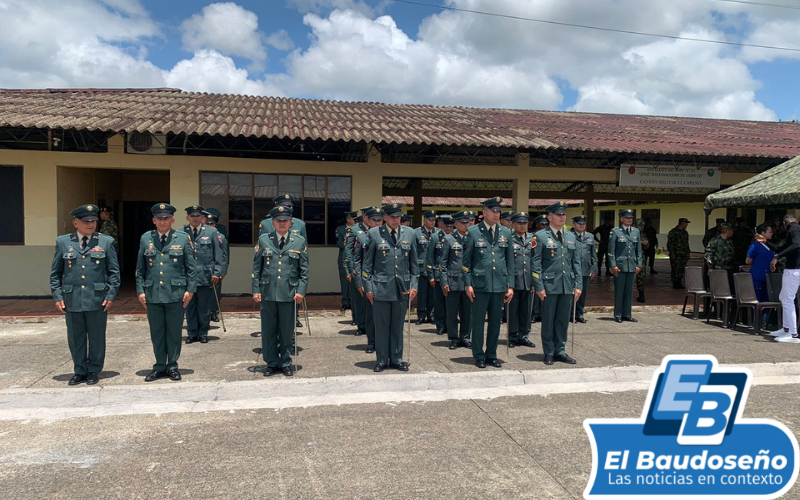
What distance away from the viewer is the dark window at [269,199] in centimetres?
1112

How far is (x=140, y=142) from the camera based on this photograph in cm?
1056

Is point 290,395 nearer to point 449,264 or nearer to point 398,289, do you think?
point 398,289

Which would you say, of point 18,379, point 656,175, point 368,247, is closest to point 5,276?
point 18,379

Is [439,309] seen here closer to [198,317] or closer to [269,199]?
[198,317]

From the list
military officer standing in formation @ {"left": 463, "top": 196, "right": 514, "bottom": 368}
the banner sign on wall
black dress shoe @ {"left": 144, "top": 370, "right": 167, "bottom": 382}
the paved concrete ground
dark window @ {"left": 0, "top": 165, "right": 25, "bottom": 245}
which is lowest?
the paved concrete ground

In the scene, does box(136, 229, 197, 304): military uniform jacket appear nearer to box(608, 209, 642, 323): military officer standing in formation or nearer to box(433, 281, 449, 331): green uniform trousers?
box(433, 281, 449, 331): green uniform trousers

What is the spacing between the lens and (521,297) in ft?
25.3

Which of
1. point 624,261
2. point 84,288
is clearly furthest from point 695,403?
point 624,261

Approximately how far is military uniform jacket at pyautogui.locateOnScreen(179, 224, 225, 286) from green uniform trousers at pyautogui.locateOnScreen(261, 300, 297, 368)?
2333mm

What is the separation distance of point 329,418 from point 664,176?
1075 cm

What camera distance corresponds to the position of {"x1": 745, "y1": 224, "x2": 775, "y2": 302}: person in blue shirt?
29.0 feet

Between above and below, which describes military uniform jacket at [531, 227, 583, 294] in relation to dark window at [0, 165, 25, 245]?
below

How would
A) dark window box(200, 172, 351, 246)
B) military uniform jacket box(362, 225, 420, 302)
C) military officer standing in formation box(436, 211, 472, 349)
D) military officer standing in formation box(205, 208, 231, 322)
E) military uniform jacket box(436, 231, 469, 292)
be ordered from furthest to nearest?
dark window box(200, 172, 351, 246) < military officer standing in formation box(205, 208, 231, 322) < military officer standing in formation box(436, 211, 472, 349) < military uniform jacket box(436, 231, 469, 292) < military uniform jacket box(362, 225, 420, 302)

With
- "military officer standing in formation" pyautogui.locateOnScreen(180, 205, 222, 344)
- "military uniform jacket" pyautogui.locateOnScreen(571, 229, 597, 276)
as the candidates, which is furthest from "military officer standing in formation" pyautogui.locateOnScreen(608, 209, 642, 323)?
"military officer standing in formation" pyautogui.locateOnScreen(180, 205, 222, 344)
